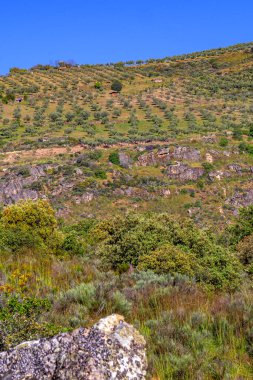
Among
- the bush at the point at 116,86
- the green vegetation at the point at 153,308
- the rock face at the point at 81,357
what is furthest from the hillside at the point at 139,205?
the bush at the point at 116,86

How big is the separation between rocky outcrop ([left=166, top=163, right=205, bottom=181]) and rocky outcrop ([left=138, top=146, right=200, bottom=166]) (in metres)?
1.49

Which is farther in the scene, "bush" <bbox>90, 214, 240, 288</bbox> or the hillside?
"bush" <bbox>90, 214, 240, 288</bbox>

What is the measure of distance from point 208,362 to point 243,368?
11.6 inches

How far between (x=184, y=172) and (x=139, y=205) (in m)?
7.21

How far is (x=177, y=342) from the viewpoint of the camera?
11.9 ft

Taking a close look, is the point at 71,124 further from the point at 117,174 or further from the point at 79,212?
the point at 79,212

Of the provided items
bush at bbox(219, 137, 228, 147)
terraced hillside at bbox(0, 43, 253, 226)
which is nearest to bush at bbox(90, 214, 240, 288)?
terraced hillside at bbox(0, 43, 253, 226)

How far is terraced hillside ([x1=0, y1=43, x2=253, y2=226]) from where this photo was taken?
117ft

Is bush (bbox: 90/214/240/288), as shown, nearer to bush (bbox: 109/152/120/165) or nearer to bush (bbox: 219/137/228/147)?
bush (bbox: 109/152/120/165)

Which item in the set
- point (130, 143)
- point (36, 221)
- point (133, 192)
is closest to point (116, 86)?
point (130, 143)

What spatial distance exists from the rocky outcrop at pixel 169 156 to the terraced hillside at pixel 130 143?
0.36ft

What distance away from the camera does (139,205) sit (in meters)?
35.2

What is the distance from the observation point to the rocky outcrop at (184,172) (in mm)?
39125

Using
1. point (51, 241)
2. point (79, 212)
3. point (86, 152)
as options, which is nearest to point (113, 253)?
point (51, 241)
